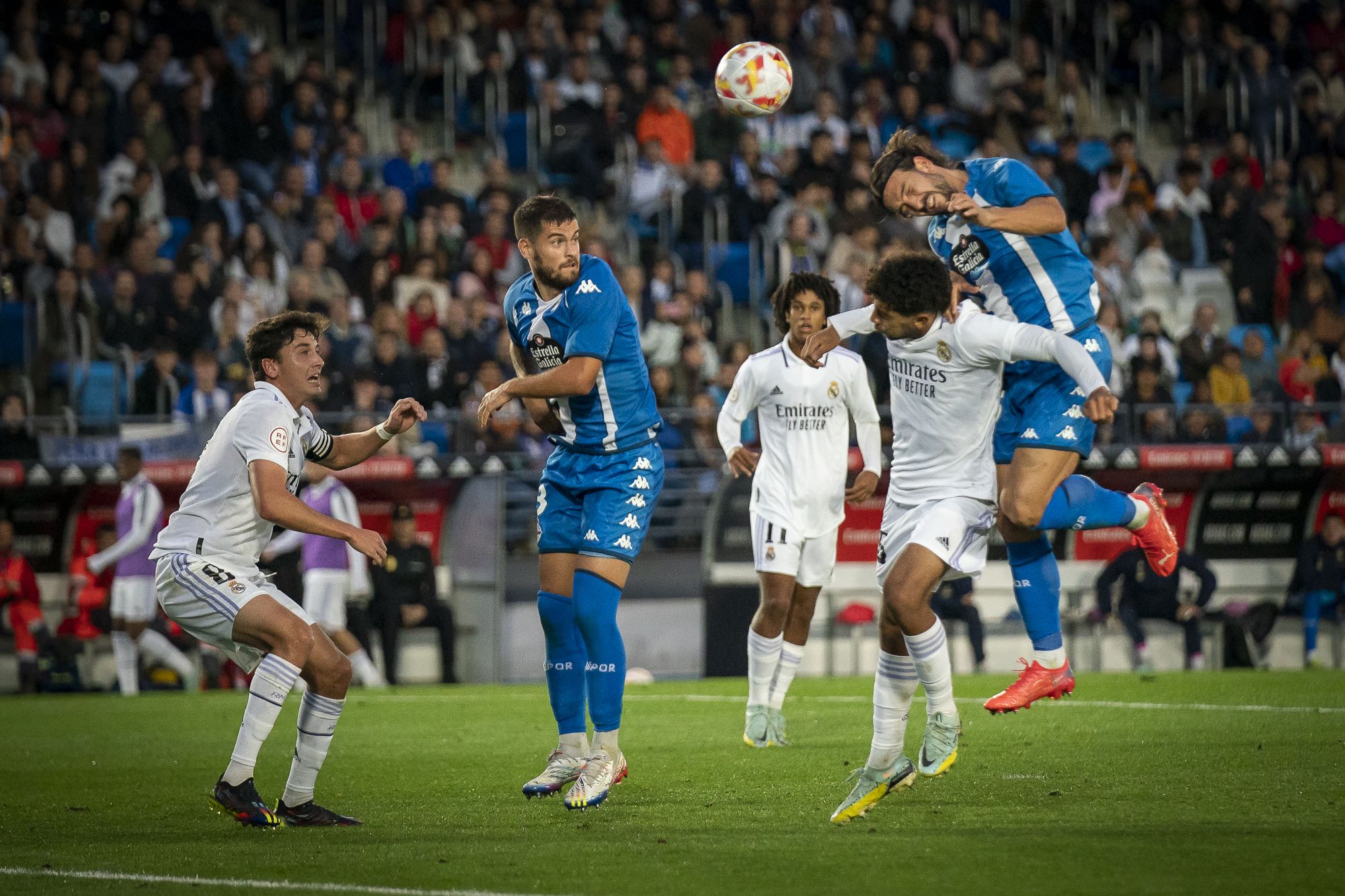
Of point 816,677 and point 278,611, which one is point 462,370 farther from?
point 278,611

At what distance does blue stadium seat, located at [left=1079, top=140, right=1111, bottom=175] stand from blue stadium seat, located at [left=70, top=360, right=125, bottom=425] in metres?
11.9

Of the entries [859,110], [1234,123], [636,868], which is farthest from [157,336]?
[1234,123]

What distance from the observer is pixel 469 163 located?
67.5ft

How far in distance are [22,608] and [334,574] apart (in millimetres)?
2662

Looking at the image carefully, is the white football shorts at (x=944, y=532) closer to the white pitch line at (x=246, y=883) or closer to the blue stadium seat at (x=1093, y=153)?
the white pitch line at (x=246, y=883)

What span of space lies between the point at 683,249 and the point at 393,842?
44.4ft

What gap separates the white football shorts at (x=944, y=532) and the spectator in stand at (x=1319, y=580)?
858cm

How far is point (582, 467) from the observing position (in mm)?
7230

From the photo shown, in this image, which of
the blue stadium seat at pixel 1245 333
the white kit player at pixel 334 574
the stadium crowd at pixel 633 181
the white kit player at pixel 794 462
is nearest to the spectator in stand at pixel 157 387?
the stadium crowd at pixel 633 181

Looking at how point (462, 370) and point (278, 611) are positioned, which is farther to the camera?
point (462, 370)

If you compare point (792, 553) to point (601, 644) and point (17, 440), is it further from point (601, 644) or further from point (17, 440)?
point (17, 440)

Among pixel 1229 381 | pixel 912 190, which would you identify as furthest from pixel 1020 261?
pixel 1229 381

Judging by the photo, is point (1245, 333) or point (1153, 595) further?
point (1245, 333)

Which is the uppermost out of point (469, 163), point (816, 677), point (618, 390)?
point (469, 163)
